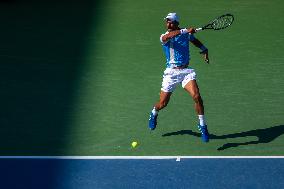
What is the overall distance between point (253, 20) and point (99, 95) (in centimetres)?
624

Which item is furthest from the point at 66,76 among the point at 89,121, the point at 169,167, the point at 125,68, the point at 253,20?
the point at 253,20

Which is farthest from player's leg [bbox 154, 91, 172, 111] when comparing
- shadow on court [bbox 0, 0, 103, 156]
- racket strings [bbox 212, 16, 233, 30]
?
shadow on court [bbox 0, 0, 103, 156]

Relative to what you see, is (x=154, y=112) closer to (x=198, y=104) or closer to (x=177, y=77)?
(x=177, y=77)

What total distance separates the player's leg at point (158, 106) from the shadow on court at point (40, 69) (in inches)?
57.1

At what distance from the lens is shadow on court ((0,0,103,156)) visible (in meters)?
12.5

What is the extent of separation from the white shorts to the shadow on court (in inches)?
76.6

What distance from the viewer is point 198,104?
38.9 feet

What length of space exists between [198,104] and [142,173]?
164 centimetres

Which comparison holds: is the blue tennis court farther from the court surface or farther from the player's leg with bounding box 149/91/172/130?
the player's leg with bounding box 149/91/172/130

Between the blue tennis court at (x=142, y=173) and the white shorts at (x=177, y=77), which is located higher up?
the white shorts at (x=177, y=77)

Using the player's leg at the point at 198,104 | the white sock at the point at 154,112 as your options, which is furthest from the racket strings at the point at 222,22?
the white sock at the point at 154,112

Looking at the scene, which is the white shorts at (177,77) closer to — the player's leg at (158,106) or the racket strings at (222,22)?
the player's leg at (158,106)

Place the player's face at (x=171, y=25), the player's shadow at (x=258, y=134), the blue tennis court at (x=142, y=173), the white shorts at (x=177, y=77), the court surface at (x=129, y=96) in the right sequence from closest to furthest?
1. the blue tennis court at (x=142, y=173)
2. the court surface at (x=129, y=96)
3. the player's face at (x=171, y=25)
4. the white shorts at (x=177, y=77)
5. the player's shadow at (x=258, y=134)

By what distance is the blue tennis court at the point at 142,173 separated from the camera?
10.7 metres
